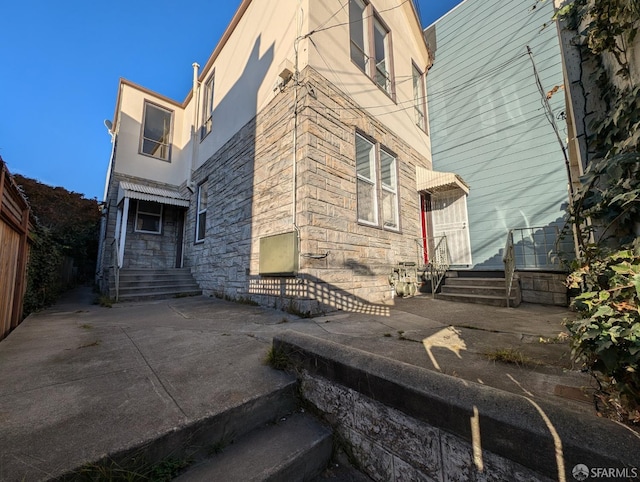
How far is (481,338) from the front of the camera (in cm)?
275

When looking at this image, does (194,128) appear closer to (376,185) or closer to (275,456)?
(376,185)

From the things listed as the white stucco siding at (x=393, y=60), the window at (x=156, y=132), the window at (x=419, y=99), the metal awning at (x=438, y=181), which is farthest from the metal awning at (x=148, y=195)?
the window at (x=419, y=99)

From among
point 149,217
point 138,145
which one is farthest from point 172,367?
point 138,145

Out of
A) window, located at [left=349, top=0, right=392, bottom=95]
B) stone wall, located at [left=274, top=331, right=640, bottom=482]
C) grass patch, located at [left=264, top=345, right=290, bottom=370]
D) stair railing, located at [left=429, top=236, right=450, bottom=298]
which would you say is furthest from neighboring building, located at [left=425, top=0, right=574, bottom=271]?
grass patch, located at [left=264, top=345, right=290, bottom=370]

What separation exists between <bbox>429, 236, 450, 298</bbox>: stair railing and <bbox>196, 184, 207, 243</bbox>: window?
21.4 ft

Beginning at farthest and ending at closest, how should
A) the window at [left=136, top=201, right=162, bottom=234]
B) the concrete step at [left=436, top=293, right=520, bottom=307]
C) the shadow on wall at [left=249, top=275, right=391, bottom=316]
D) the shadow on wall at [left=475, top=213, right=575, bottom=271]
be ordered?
the window at [left=136, top=201, right=162, bottom=234]
the shadow on wall at [left=475, top=213, right=575, bottom=271]
the concrete step at [left=436, top=293, right=520, bottom=307]
the shadow on wall at [left=249, top=275, right=391, bottom=316]

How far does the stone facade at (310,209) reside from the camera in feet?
14.1

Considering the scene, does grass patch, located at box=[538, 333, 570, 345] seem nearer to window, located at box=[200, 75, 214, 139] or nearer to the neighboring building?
the neighboring building

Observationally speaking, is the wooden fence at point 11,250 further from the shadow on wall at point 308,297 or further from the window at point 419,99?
the window at point 419,99

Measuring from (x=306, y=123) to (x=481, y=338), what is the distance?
399 centimetres

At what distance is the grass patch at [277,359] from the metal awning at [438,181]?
6512 millimetres

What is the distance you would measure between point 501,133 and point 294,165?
640cm

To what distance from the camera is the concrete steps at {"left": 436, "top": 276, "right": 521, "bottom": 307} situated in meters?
4.97

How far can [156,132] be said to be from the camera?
396 inches
